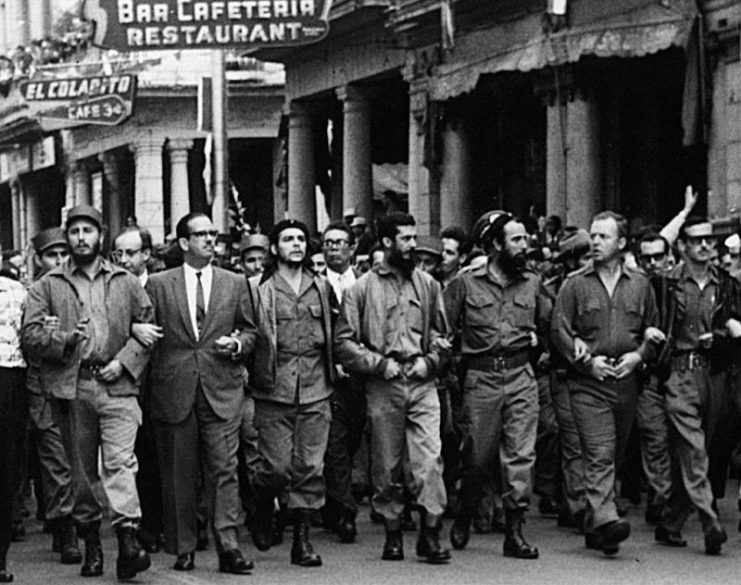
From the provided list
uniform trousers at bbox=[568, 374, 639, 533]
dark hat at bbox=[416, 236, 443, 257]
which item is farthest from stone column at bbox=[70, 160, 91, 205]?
uniform trousers at bbox=[568, 374, 639, 533]

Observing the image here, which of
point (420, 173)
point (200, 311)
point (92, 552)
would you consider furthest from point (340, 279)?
point (420, 173)

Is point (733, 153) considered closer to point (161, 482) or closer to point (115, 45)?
point (115, 45)

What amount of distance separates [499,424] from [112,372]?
2368 mm

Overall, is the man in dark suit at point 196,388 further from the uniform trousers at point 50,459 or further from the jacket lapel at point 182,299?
the uniform trousers at point 50,459

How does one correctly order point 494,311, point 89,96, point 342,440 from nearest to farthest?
point 494,311 → point 342,440 → point 89,96

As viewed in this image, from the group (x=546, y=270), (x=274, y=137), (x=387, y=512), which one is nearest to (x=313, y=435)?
(x=387, y=512)

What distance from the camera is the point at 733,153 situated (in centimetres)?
1922

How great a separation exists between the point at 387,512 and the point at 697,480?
185 cm

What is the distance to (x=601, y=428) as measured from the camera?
37.4 ft

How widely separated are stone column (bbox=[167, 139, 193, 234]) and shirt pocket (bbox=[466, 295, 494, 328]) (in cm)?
3122

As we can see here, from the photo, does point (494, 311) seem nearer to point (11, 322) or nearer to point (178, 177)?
point (11, 322)

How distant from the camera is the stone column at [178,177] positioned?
1690 inches

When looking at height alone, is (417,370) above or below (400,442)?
above

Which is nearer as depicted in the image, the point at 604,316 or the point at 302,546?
the point at 302,546
